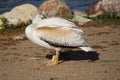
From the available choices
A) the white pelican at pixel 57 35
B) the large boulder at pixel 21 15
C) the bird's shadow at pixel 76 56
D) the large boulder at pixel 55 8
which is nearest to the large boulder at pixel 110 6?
the large boulder at pixel 55 8

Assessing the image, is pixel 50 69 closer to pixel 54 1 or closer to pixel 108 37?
pixel 108 37

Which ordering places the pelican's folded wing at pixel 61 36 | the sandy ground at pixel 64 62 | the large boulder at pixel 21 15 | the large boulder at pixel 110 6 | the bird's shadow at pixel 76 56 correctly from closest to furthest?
the sandy ground at pixel 64 62 → the pelican's folded wing at pixel 61 36 → the bird's shadow at pixel 76 56 → the large boulder at pixel 21 15 → the large boulder at pixel 110 6

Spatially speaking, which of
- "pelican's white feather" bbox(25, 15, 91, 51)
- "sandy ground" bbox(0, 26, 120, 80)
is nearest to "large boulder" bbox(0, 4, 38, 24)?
"sandy ground" bbox(0, 26, 120, 80)

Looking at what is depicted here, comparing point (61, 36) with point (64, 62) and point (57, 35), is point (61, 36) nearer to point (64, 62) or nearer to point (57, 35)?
point (57, 35)

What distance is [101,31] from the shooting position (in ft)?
48.1

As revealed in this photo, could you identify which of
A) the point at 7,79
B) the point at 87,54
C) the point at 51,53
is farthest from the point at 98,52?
the point at 7,79


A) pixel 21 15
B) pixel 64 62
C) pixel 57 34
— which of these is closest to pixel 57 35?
pixel 57 34

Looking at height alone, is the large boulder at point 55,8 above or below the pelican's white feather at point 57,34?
below

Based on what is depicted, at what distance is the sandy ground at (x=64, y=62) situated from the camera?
371 inches

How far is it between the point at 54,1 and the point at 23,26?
233 cm

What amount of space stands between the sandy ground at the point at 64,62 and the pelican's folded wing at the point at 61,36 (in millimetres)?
557

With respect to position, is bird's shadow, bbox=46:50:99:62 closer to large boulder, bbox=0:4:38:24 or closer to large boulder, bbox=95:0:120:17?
large boulder, bbox=0:4:38:24

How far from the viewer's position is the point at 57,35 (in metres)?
10.1

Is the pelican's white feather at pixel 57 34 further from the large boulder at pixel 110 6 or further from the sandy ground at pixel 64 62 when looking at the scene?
the large boulder at pixel 110 6
